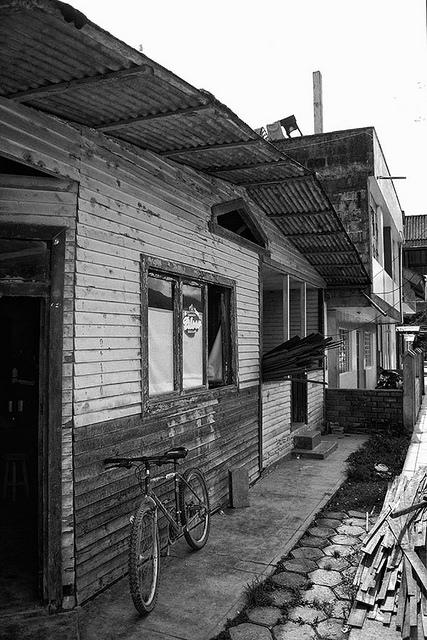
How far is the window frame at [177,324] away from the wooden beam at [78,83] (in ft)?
6.62

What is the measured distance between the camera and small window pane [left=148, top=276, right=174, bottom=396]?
18.7 ft

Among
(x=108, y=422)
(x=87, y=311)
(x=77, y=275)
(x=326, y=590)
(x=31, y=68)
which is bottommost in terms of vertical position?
(x=326, y=590)

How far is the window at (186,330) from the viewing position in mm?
5734

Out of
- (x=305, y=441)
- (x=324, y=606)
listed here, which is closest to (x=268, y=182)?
(x=324, y=606)

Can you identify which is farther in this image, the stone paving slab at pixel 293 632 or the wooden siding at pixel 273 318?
the wooden siding at pixel 273 318

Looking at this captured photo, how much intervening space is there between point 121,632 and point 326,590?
6.17 feet

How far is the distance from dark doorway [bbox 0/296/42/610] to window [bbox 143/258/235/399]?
1.23 meters

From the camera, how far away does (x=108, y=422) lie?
483cm

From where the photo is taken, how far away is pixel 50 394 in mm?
4309

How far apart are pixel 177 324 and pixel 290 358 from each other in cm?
332

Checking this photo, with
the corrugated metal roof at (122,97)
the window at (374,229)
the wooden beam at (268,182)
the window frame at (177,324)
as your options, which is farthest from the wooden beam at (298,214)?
the window at (374,229)

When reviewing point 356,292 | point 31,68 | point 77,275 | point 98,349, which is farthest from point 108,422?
point 356,292

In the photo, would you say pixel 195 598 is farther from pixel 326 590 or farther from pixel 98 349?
pixel 98 349

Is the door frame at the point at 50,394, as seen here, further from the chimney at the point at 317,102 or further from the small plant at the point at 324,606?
the chimney at the point at 317,102
